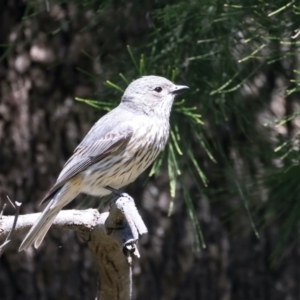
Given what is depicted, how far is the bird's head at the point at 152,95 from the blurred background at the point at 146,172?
16cm

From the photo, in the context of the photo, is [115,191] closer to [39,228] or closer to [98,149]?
[98,149]

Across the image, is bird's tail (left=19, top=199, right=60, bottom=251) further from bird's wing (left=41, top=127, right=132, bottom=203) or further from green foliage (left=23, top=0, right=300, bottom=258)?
green foliage (left=23, top=0, right=300, bottom=258)

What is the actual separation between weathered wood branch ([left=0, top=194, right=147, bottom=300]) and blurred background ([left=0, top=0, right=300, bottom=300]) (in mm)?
853

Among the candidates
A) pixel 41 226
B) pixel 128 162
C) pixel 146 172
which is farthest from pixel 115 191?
pixel 146 172

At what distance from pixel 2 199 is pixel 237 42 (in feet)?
4.72

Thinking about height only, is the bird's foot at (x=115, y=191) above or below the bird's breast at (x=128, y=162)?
below

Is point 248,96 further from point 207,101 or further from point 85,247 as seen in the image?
point 85,247

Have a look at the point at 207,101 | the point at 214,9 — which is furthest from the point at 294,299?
the point at 214,9

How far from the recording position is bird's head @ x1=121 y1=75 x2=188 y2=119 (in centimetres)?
328

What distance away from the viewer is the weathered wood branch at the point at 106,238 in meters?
2.64

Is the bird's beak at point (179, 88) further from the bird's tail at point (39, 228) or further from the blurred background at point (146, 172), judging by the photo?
the bird's tail at point (39, 228)

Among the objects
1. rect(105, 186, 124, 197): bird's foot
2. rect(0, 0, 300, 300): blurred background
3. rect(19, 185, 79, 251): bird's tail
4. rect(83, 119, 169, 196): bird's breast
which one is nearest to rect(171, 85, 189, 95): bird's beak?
rect(83, 119, 169, 196): bird's breast

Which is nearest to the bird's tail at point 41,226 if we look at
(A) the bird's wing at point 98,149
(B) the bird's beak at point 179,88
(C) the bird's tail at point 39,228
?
(C) the bird's tail at point 39,228

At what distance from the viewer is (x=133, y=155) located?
324 centimetres
